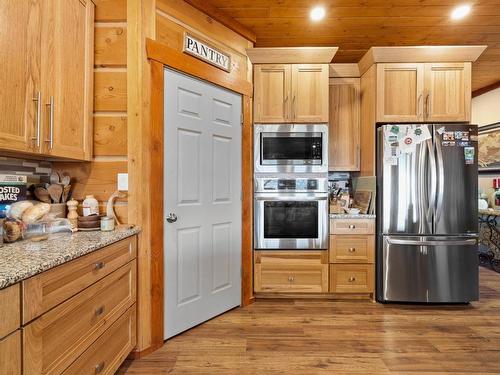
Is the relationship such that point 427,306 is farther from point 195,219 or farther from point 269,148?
point 195,219

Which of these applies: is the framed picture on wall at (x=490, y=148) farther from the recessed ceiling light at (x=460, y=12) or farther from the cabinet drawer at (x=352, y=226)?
the cabinet drawer at (x=352, y=226)

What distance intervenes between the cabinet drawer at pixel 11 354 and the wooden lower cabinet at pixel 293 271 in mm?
2146

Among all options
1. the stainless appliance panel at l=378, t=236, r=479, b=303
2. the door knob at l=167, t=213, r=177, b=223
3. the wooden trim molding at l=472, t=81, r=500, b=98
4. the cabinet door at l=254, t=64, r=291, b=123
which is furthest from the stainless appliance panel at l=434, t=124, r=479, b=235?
the door knob at l=167, t=213, r=177, b=223

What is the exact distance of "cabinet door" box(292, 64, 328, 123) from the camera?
2.94m

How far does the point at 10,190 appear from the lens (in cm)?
156

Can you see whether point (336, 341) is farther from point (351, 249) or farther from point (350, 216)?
point (350, 216)

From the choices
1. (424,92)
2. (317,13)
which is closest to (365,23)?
(317,13)

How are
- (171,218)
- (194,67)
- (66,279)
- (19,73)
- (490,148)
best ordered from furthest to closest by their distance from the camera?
(490,148) < (194,67) < (171,218) < (19,73) < (66,279)

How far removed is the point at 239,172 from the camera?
2764 millimetres

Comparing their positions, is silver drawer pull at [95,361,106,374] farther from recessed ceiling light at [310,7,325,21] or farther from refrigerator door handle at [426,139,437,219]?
recessed ceiling light at [310,7,325,21]

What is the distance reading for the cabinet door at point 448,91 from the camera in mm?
2904

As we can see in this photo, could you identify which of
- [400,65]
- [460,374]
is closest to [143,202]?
[460,374]

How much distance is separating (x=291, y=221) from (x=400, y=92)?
170 cm

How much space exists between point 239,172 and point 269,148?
1.38ft
